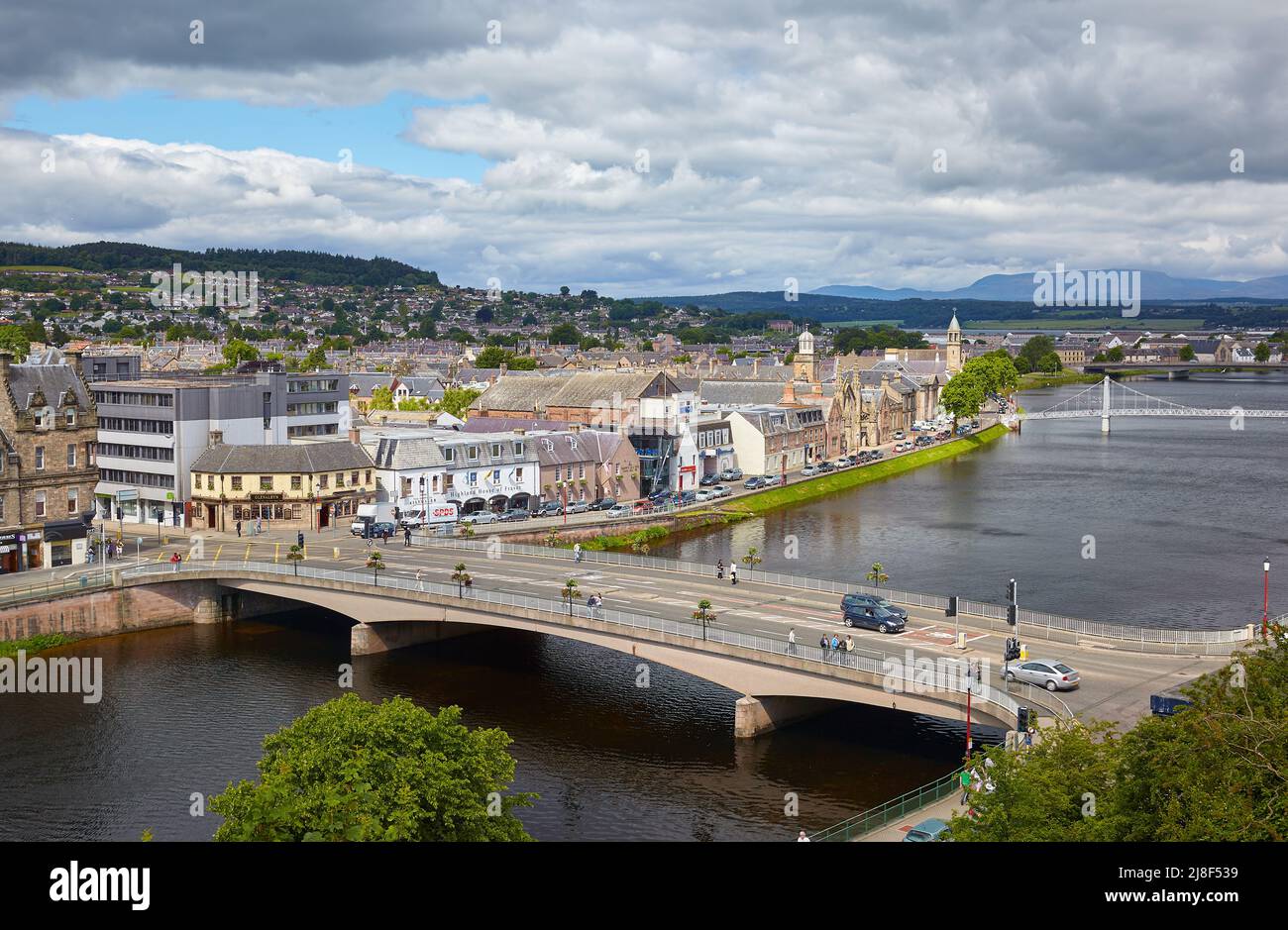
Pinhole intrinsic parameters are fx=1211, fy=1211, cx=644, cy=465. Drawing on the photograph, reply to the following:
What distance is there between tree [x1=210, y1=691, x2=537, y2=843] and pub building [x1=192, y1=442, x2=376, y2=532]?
48.3m

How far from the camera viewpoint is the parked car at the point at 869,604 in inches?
1752

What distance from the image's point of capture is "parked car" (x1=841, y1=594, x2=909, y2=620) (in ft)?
146

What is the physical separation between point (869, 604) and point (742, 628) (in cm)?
478

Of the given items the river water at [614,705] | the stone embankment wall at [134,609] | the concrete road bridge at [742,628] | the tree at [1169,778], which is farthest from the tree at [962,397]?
the tree at [1169,778]

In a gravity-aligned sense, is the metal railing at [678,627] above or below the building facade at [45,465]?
below

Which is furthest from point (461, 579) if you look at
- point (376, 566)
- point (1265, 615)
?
point (1265, 615)

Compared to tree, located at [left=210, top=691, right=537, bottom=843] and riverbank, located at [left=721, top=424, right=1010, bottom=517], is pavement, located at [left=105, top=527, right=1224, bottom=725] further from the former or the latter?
riverbank, located at [left=721, top=424, right=1010, bottom=517]

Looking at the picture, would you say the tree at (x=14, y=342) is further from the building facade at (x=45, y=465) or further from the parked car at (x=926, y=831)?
the parked car at (x=926, y=831)

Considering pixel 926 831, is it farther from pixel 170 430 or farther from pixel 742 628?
pixel 170 430

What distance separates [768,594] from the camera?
51312 millimetres

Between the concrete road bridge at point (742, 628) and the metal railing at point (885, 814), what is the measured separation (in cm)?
246

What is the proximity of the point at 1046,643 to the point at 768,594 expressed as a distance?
12.5 meters

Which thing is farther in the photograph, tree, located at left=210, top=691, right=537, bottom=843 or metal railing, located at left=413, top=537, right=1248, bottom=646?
metal railing, located at left=413, top=537, right=1248, bottom=646

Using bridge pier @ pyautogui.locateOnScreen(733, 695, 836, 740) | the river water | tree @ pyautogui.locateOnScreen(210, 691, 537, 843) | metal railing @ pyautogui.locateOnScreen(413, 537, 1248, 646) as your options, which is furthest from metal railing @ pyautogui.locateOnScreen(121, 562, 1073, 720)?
tree @ pyautogui.locateOnScreen(210, 691, 537, 843)
